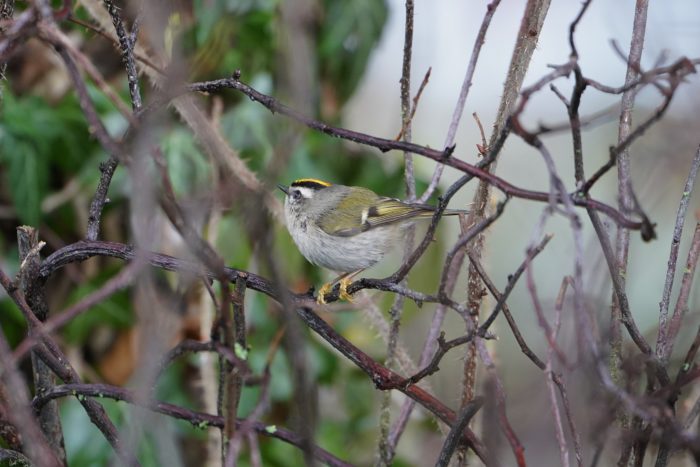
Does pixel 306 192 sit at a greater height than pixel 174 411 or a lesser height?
greater

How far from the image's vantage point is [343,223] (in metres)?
2.90

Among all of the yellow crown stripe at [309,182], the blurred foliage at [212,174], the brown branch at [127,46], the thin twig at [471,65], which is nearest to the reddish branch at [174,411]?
the brown branch at [127,46]

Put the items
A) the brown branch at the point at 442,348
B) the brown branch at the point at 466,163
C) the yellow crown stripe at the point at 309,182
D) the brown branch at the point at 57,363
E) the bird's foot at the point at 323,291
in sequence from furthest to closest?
the yellow crown stripe at the point at 309,182
the bird's foot at the point at 323,291
the brown branch at the point at 57,363
the brown branch at the point at 442,348
the brown branch at the point at 466,163

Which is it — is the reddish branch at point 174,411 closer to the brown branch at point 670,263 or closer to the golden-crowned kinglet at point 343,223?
the brown branch at point 670,263

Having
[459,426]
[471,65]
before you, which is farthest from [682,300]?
[471,65]

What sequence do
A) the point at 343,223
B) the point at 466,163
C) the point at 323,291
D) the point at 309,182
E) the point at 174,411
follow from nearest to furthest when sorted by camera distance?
the point at 466,163 → the point at 174,411 → the point at 323,291 → the point at 343,223 → the point at 309,182

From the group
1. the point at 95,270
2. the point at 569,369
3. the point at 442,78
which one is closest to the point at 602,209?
the point at 569,369

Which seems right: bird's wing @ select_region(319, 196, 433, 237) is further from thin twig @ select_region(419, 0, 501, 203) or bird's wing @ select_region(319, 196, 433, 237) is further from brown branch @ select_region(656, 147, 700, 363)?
brown branch @ select_region(656, 147, 700, 363)

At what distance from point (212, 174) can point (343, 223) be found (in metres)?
0.52

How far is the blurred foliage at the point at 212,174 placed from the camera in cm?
285

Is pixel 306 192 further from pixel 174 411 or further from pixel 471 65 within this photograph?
pixel 174 411

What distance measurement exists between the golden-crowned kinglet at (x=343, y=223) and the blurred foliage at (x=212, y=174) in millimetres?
177

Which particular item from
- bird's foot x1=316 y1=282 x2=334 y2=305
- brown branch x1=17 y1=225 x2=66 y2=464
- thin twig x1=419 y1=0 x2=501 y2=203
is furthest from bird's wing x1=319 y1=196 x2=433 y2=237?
brown branch x1=17 y1=225 x2=66 y2=464

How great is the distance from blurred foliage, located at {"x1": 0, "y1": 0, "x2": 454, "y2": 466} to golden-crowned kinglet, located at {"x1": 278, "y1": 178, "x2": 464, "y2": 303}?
0.58 feet
